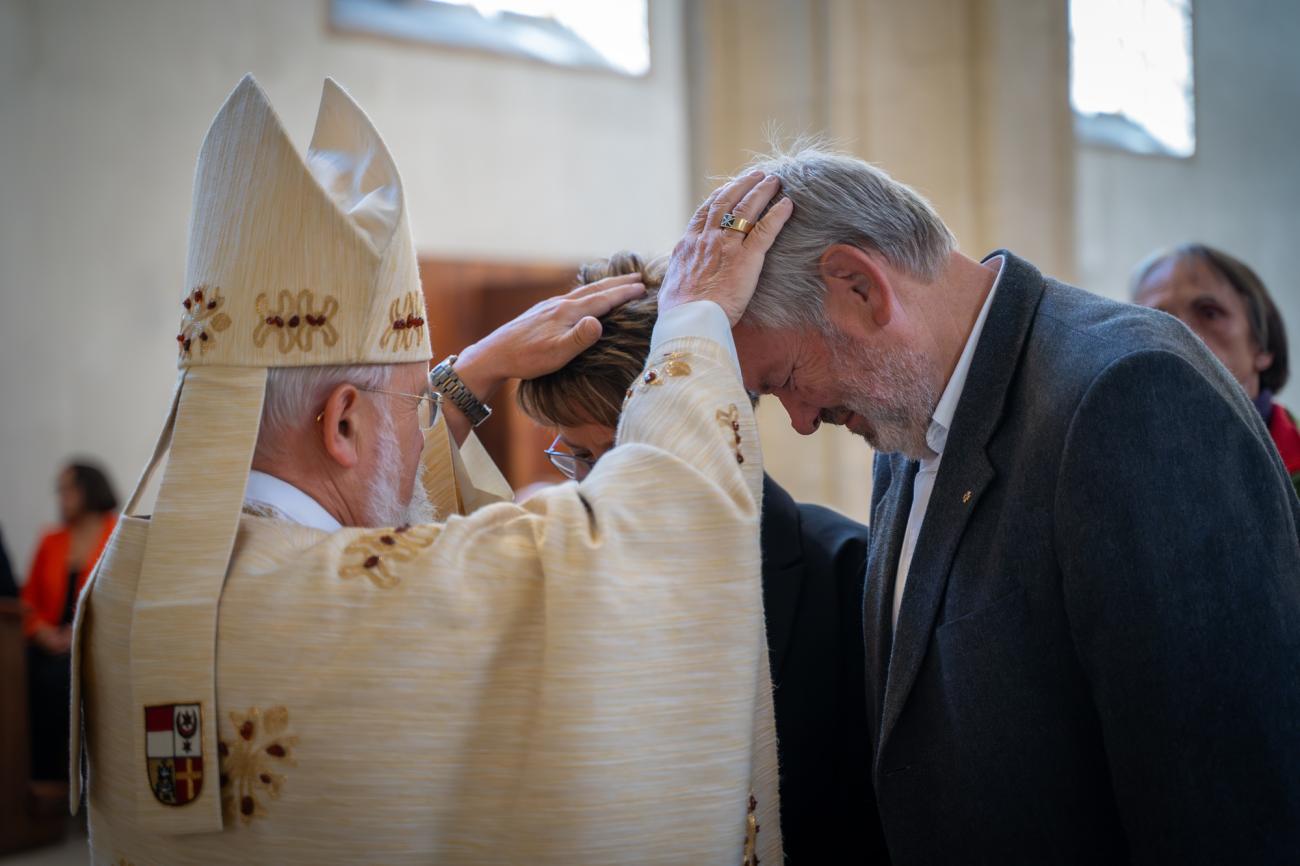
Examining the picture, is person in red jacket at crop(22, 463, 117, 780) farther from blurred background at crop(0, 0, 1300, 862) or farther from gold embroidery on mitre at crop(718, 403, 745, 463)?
gold embroidery on mitre at crop(718, 403, 745, 463)

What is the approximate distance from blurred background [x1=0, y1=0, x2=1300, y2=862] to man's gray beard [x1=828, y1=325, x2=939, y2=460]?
6.76 ft

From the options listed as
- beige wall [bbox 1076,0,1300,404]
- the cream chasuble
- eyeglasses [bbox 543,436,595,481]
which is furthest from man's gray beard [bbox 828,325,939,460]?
beige wall [bbox 1076,0,1300,404]

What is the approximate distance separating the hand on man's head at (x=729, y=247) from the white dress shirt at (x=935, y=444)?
0.34 metres

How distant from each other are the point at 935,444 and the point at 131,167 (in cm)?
738

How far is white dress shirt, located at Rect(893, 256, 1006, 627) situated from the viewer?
1838 millimetres

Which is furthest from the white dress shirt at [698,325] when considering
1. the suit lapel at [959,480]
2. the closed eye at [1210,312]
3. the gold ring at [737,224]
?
the closed eye at [1210,312]

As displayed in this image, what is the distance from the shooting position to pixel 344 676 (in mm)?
1426

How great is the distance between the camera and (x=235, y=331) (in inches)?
62.7

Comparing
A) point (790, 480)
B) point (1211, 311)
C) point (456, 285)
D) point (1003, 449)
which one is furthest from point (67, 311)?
point (1003, 449)

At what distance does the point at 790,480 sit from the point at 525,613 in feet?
8.74

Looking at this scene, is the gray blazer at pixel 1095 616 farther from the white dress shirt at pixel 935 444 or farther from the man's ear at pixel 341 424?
the man's ear at pixel 341 424

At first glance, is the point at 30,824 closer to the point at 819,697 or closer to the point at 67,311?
the point at 67,311

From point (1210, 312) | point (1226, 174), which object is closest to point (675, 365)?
point (1210, 312)

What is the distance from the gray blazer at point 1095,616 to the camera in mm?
1446
